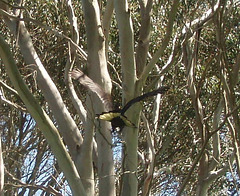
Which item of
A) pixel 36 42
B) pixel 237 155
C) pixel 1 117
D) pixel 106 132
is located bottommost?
pixel 237 155

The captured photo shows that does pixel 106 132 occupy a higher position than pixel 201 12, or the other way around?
pixel 201 12

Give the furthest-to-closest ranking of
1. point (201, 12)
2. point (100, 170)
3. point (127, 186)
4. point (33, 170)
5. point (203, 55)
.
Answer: point (33, 170), point (203, 55), point (201, 12), point (100, 170), point (127, 186)

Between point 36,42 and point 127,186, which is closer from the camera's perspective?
point 127,186

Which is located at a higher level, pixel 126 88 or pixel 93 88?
pixel 126 88

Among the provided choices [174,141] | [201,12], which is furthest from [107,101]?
[174,141]

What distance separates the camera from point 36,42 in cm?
696

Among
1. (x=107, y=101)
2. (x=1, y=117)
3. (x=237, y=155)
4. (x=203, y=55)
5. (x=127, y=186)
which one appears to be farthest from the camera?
(x=1, y=117)

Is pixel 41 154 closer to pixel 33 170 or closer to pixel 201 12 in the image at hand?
pixel 33 170

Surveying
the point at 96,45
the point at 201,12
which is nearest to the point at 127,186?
the point at 96,45

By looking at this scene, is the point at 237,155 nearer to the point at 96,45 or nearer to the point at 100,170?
the point at 100,170

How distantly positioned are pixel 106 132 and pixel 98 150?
0.56 ft

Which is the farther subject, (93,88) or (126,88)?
(126,88)

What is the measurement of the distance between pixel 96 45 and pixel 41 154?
4.54 meters

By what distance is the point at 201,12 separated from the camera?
5621 mm
